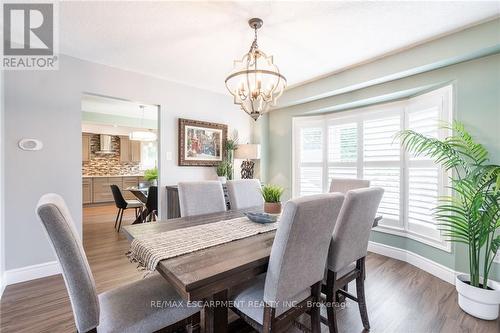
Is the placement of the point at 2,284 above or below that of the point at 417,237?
below

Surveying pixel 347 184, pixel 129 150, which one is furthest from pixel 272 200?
pixel 129 150

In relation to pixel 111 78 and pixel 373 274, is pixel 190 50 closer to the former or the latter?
pixel 111 78

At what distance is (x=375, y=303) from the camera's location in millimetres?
2082

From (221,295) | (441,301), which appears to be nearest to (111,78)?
(221,295)

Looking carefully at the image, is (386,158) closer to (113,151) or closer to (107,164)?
(113,151)

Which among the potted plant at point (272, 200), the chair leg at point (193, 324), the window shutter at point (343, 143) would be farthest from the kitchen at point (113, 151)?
the chair leg at point (193, 324)

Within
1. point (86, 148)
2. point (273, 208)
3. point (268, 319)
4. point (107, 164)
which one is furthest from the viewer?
point (107, 164)

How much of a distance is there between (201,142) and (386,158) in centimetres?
279

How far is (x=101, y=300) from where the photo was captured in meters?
1.27

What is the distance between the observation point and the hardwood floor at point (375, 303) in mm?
1782

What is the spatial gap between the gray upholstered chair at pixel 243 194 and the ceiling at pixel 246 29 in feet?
4.92

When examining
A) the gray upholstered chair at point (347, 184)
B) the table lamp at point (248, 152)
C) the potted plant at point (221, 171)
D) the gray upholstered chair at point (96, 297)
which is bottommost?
the gray upholstered chair at point (96, 297)

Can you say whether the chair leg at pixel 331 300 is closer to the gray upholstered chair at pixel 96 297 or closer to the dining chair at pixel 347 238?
the dining chair at pixel 347 238

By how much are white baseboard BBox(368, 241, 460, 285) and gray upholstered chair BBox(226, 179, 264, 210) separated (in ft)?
6.28
